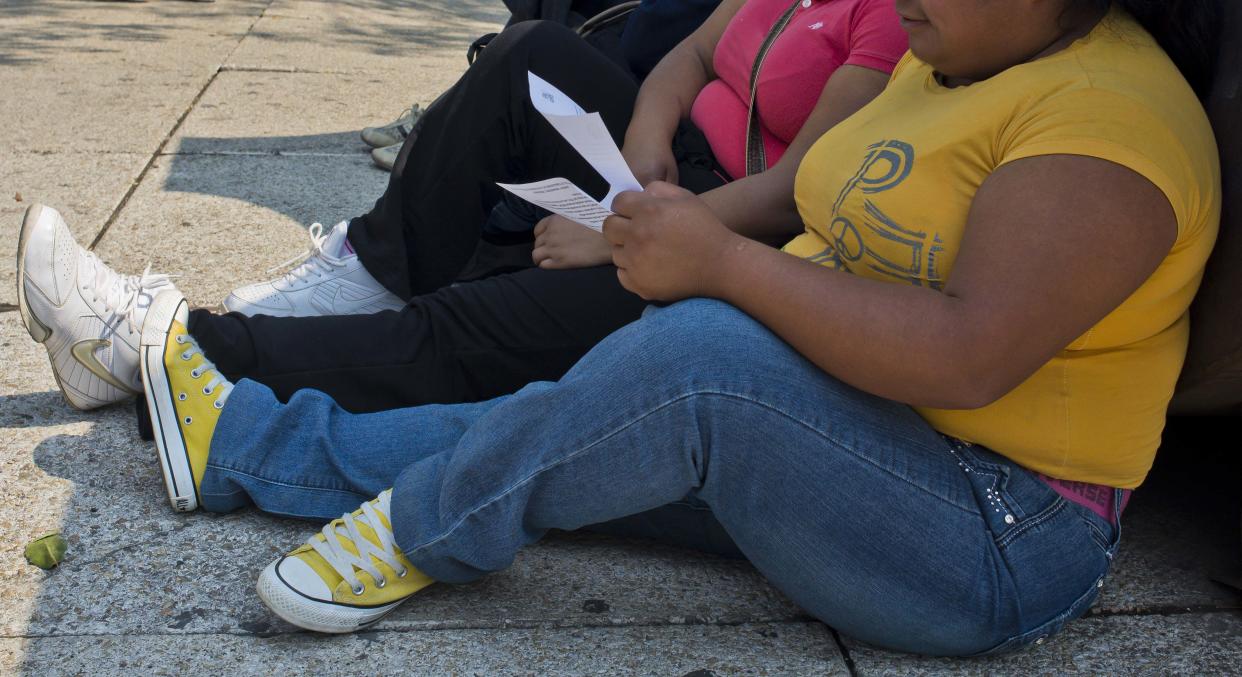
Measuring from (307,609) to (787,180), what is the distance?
3.66 feet

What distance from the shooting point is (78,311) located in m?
2.18

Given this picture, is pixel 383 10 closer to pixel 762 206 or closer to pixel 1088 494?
pixel 762 206

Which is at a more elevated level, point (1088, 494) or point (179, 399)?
point (1088, 494)

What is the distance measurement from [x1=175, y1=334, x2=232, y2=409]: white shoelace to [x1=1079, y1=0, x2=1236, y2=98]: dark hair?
Answer: 1551mm

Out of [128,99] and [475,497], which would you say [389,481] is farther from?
[128,99]

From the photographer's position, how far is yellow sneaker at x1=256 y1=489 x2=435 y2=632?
1741 millimetres

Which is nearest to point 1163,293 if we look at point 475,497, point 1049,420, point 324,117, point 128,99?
point 1049,420

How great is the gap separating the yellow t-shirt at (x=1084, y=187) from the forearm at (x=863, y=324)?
12 cm

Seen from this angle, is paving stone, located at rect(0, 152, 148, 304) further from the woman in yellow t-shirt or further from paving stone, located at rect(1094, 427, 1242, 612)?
paving stone, located at rect(1094, 427, 1242, 612)

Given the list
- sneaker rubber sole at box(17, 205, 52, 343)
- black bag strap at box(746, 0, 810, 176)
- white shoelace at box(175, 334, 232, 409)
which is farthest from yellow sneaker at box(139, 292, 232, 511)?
black bag strap at box(746, 0, 810, 176)

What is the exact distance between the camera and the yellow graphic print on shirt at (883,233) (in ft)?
5.04

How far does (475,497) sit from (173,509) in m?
0.72

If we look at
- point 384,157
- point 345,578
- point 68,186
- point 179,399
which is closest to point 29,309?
point 179,399

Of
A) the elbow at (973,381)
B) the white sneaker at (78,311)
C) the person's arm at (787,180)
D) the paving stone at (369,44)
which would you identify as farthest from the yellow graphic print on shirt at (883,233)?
the paving stone at (369,44)
